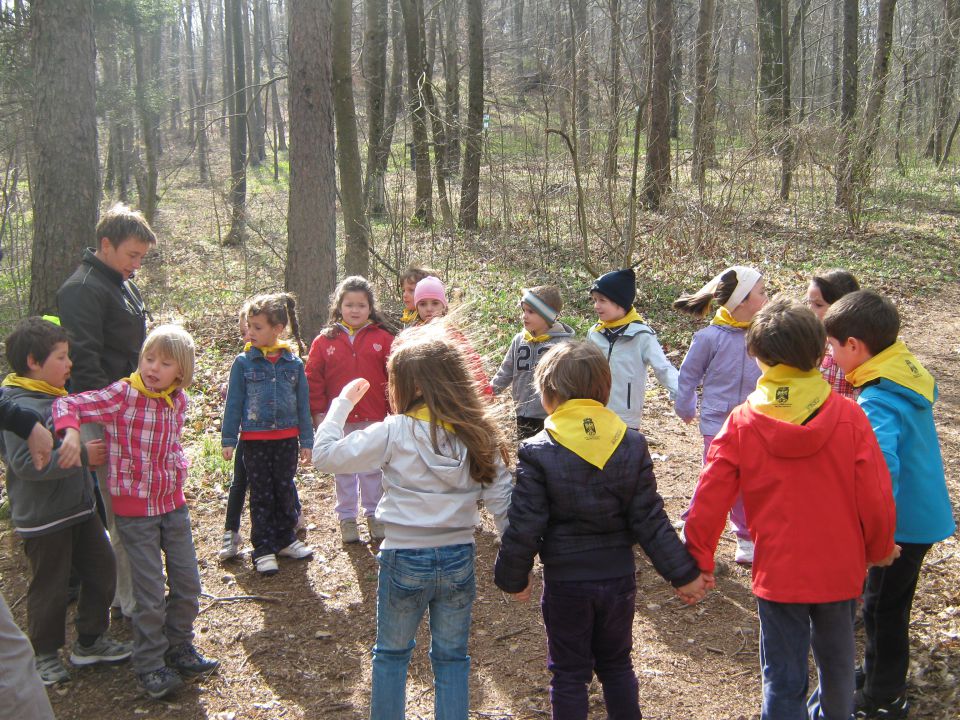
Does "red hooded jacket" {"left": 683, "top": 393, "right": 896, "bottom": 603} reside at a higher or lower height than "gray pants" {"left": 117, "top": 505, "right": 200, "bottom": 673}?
higher

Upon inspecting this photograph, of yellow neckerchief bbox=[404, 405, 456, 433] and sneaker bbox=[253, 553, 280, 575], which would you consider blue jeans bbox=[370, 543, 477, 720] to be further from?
sneaker bbox=[253, 553, 280, 575]

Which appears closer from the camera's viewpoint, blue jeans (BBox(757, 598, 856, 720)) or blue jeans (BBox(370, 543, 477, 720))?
blue jeans (BBox(757, 598, 856, 720))

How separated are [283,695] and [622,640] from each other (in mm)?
1915

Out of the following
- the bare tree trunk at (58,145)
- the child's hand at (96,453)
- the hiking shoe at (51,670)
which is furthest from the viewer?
the bare tree trunk at (58,145)

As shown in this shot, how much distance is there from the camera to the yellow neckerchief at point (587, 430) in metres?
2.85

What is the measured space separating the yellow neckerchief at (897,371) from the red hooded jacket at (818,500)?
18.6 inches

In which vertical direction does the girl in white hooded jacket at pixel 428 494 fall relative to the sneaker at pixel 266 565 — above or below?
above

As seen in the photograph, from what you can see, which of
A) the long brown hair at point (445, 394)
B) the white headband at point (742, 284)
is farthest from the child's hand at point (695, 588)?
the white headband at point (742, 284)

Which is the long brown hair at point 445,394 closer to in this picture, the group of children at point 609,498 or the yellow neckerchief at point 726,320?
the group of children at point 609,498

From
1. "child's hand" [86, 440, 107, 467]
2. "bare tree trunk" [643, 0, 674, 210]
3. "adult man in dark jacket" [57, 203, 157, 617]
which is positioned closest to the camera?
"child's hand" [86, 440, 107, 467]

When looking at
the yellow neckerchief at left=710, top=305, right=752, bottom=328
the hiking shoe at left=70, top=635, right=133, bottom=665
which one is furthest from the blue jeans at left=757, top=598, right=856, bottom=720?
the hiking shoe at left=70, top=635, right=133, bottom=665

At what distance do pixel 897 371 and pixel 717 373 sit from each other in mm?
1534

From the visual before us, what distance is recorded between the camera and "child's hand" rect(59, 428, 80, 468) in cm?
333

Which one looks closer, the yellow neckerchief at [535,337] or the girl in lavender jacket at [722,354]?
the girl in lavender jacket at [722,354]
